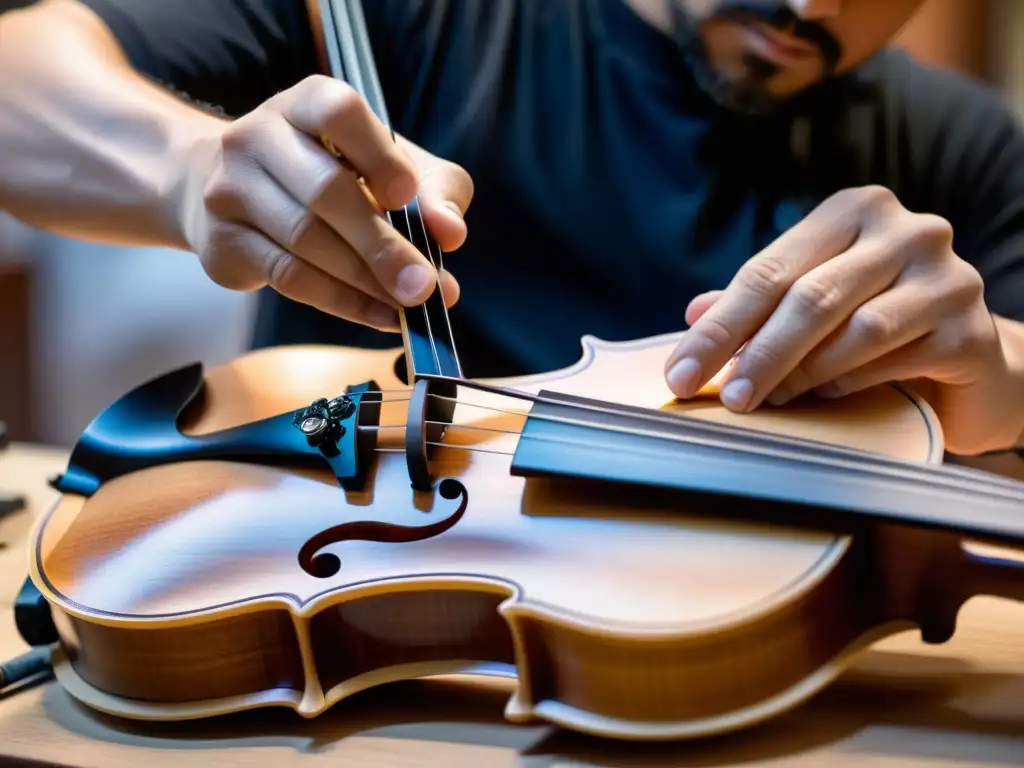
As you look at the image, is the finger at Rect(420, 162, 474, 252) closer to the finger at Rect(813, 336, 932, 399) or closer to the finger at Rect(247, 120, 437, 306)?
the finger at Rect(247, 120, 437, 306)

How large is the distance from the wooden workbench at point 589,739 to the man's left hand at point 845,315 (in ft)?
0.45

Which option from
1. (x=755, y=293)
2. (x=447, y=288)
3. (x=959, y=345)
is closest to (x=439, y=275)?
(x=447, y=288)

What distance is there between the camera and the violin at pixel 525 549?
0.37 metres

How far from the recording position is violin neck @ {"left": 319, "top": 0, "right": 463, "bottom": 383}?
541 millimetres

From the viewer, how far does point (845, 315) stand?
0.46 meters

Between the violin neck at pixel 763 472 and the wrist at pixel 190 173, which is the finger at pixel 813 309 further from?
the wrist at pixel 190 173

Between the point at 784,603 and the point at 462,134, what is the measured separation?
61 centimetres

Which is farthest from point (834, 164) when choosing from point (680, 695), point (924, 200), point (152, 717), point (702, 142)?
point (152, 717)

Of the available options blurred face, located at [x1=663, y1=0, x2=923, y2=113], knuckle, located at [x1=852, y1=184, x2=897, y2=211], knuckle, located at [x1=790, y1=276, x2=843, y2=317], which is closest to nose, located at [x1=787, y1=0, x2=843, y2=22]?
blurred face, located at [x1=663, y1=0, x2=923, y2=113]

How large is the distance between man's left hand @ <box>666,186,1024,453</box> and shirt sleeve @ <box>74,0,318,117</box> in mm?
462

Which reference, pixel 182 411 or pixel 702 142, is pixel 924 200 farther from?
pixel 182 411

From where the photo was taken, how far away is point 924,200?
1.95 ft

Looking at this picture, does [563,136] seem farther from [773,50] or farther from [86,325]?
[86,325]

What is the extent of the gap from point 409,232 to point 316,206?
4.1 inches
